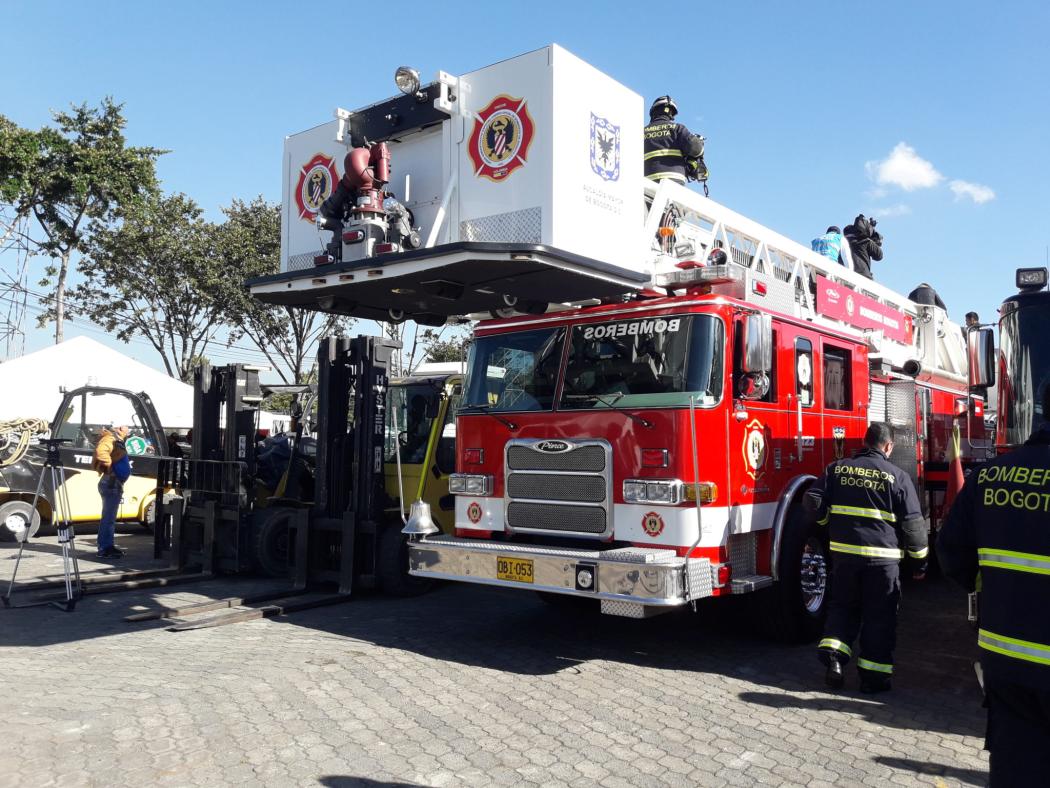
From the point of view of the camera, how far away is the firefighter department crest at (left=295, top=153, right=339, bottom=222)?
643cm

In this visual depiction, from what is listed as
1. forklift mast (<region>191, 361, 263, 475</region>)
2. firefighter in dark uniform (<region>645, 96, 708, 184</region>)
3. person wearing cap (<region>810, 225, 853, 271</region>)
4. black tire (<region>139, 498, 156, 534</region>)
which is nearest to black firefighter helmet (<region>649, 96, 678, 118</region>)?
firefighter in dark uniform (<region>645, 96, 708, 184</region>)

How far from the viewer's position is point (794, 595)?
6.53 meters

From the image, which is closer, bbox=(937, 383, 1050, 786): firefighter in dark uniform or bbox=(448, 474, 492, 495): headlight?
bbox=(937, 383, 1050, 786): firefighter in dark uniform

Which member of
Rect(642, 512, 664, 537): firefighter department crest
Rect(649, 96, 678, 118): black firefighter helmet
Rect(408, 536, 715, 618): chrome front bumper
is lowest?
Rect(408, 536, 715, 618): chrome front bumper

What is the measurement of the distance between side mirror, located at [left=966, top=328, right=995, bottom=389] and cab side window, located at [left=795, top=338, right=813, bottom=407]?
1258mm

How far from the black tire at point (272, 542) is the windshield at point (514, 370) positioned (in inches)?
136

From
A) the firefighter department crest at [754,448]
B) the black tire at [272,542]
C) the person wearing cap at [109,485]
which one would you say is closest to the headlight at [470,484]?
the firefighter department crest at [754,448]

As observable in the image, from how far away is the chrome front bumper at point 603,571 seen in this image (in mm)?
5438

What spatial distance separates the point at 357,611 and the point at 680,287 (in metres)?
4.26

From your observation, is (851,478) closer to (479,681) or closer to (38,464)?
(479,681)

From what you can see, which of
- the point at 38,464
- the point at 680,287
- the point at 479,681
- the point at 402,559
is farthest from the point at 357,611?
the point at 38,464

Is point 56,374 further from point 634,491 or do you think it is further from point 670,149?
point 634,491

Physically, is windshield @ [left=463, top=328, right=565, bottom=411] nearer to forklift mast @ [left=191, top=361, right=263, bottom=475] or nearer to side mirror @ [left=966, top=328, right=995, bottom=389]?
side mirror @ [left=966, top=328, right=995, bottom=389]

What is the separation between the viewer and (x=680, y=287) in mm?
6562
